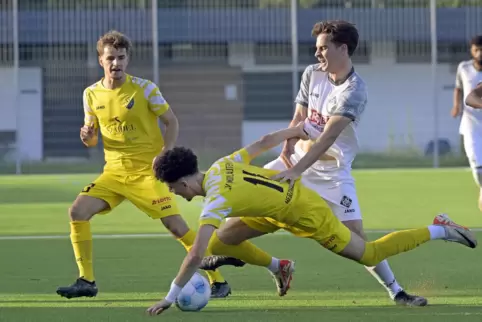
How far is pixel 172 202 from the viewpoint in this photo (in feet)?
27.8

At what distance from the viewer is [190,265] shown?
6680mm

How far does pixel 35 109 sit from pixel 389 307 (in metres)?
21.6

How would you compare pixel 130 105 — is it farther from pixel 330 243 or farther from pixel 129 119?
pixel 330 243

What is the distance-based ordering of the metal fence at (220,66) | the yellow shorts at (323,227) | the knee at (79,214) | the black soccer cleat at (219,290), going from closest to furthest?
the yellow shorts at (323,227) → the black soccer cleat at (219,290) → the knee at (79,214) → the metal fence at (220,66)

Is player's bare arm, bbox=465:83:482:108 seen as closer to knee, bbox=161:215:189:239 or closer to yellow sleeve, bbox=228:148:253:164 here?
knee, bbox=161:215:189:239

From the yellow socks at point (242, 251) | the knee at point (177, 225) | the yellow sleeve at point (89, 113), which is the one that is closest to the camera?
the yellow socks at point (242, 251)

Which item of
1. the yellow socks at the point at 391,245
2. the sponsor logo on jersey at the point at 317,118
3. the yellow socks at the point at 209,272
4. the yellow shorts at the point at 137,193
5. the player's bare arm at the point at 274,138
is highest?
the sponsor logo on jersey at the point at 317,118

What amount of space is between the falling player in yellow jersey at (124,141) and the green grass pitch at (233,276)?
23.7 inches

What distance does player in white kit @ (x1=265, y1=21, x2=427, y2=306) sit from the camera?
7590 mm

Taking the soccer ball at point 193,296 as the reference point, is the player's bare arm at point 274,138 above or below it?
above

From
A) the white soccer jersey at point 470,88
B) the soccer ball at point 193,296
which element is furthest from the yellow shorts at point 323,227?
the white soccer jersey at point 470,88

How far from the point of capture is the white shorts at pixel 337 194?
7.71 metres

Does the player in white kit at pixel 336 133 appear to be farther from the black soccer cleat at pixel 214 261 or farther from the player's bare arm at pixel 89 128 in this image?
the player's bare arm at pixel 89 128

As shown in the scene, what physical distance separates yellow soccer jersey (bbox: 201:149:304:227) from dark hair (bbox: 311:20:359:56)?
1055mm
